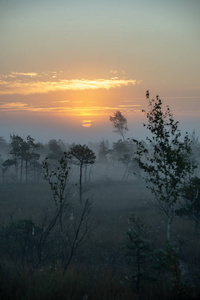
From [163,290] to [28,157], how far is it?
33866 mm

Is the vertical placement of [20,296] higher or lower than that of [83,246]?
higher

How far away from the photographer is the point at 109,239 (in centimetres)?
1528

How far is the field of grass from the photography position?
5.88 meters

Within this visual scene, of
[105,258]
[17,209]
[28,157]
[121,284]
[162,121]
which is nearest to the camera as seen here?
[121,284]

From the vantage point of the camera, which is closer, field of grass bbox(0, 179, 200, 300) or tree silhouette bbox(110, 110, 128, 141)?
field of grass bbox(0, 179, 200, 300)

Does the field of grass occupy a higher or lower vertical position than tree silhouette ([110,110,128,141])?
lower

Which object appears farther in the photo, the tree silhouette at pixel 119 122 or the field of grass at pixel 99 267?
the tree silhouette at pixel 119 122

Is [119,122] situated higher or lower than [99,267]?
higher

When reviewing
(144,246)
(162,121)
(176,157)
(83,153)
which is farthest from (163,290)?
(83,153)

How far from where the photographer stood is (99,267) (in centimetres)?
1086

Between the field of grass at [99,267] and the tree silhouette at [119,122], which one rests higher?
the tree silhouette at [119,122]

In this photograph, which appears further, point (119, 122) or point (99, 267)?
point (119, 122)

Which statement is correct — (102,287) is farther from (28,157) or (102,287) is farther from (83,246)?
(28,157)

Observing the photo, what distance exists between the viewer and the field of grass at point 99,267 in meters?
5.88
